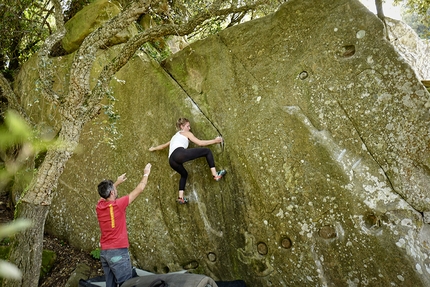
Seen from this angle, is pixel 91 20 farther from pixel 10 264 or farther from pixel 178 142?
pixel 10 264

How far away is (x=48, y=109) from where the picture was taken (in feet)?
30.0

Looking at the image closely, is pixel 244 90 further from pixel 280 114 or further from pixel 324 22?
pixel 324 22

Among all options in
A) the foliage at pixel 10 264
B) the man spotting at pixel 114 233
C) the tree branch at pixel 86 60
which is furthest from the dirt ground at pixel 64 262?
the foliage at pixel 10 264

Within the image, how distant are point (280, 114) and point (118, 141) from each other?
414cm

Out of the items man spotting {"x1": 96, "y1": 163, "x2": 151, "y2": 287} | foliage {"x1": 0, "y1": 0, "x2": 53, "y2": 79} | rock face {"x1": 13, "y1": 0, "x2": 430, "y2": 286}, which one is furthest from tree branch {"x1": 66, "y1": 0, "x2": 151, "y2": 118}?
foliage {"x1": 0, "y1": 0, "x2": 53, "y2": 79}

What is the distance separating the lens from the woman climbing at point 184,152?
611 centimetres

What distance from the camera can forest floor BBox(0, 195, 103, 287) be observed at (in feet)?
22.2

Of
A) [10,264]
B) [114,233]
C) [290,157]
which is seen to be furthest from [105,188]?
[10,264]

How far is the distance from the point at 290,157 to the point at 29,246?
5.04 metres

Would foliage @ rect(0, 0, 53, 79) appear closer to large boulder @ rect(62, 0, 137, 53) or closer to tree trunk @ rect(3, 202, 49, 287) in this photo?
large boulder @ rect(62, 0, 137, 53)

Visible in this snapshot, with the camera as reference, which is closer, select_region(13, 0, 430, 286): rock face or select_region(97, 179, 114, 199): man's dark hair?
select_region(97, 179, 114, 199): man's dark hair

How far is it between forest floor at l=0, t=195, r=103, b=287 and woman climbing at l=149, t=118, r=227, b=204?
2.85 m

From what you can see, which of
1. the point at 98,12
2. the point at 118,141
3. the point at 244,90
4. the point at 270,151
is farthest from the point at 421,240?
the point at 98,12

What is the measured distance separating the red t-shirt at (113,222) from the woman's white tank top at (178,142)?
176 cm
